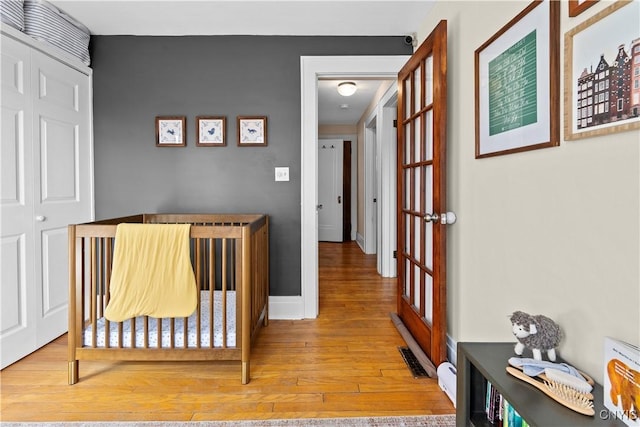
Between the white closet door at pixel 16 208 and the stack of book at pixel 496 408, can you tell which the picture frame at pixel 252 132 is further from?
the stack of book at pixel 496 408

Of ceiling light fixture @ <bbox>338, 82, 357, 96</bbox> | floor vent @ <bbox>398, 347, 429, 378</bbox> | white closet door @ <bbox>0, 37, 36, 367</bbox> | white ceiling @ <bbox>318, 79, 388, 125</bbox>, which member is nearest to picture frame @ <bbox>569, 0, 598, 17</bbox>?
floor vent @ <bbox>398, 347, 429, 378</bbox>

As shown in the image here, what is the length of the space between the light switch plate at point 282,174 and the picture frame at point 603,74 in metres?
2.10

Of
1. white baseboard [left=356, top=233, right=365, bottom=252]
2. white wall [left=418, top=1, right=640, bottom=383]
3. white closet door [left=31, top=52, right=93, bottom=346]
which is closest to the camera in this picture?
white wall [left=418, top=1, right=640, bottom=383]

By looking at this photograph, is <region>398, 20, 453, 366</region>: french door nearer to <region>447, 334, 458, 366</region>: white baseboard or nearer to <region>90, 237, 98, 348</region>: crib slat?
<region>447, 334, 458, 366</region>: white baseboard

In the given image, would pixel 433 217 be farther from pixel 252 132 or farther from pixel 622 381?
pixel 252 132

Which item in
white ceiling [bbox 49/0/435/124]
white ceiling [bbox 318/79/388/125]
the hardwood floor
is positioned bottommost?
the hardwood floor

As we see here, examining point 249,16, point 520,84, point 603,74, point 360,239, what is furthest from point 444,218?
point 360,239

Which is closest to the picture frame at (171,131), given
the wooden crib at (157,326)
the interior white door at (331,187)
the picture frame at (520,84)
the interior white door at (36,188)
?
the interior white door at (36,188)

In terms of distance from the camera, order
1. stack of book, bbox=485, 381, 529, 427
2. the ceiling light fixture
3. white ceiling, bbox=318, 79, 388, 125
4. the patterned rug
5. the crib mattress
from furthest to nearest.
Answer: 1. white ceiling, bbox=318, 79, 388, 125
2. the ceiling light fixture
3. the crib mattress
4. the patterned rug
5. stack of book, bbox=485, 381, 529, 427

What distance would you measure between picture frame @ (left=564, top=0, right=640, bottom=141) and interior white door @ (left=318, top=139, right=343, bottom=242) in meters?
6.21

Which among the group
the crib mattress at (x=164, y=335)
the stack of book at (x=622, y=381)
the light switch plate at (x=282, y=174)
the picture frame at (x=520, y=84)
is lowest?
the crib mattress at (x=164, y=335)

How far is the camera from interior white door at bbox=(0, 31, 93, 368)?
2189mm

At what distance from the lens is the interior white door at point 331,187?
7367 mm

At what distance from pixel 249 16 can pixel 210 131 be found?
90 centimetres
